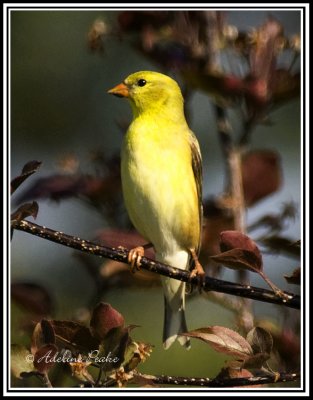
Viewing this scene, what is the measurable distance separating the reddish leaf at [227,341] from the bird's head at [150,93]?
5.59 feet

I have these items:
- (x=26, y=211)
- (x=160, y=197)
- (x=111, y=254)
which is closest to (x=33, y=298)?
(x=111, y=254)

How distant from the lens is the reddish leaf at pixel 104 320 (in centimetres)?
174

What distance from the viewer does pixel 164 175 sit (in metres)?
2.99

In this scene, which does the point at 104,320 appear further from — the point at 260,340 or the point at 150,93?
the point at 150,93

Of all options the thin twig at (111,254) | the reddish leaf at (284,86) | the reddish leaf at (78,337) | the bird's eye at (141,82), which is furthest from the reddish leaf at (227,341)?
the bird's eye at (141,82)

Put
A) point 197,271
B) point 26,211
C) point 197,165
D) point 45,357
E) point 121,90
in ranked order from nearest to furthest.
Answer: point 45,357
point 26,211
point 197,271
point 197,165
point 121,90

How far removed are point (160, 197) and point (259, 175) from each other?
49 cm

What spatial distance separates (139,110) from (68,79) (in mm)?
1615

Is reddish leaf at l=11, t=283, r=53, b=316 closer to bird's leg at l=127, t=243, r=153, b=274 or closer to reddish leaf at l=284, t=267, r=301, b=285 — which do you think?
bird's leg at l=127, t=243, r=153, b=274

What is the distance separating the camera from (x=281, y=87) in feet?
8.71

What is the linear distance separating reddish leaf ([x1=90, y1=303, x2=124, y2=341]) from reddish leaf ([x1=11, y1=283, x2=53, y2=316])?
2.41ft

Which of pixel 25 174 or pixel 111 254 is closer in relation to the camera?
pixel 25 174

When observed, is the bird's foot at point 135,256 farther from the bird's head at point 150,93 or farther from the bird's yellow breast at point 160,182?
the bird's head at point 150,93

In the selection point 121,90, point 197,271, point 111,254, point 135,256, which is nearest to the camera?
point 111,254
